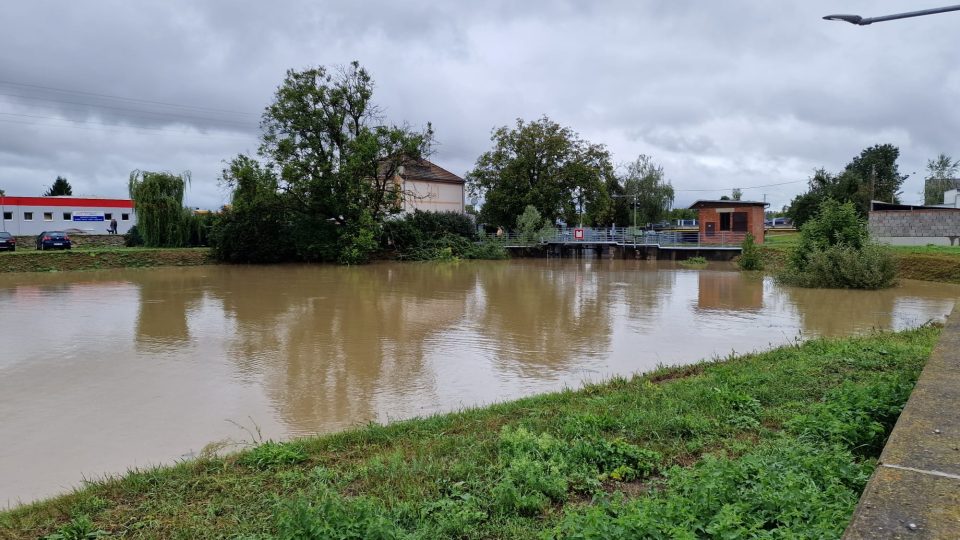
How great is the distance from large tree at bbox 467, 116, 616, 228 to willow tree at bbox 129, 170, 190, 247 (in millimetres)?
22542

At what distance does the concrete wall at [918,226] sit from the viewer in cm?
3195

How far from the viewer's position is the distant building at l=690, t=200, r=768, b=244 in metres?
39.5

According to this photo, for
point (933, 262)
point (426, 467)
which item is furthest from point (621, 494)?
point (933, 262)

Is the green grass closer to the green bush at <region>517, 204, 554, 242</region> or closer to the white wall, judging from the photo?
the green bush at <region>517, 204, 554, 242</region>

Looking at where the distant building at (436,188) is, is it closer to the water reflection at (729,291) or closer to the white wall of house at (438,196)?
the white wall of house at (438,196)

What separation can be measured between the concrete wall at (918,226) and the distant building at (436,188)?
2904 cm

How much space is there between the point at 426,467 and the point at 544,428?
1393 millimetres

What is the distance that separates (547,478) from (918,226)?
38.3m

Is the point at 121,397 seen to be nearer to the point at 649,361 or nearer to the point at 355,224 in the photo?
the point at 649,361

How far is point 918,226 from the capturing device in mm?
33062

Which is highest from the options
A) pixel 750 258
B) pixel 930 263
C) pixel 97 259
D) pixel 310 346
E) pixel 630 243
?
pixel 630 243

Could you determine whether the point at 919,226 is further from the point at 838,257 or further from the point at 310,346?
the point at 310,346

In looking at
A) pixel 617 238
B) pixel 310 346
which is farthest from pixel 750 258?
pixel 310 346

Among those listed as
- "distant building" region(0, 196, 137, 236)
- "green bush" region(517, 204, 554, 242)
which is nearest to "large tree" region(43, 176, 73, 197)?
"distant building" region(0, 196, 137, 236)
